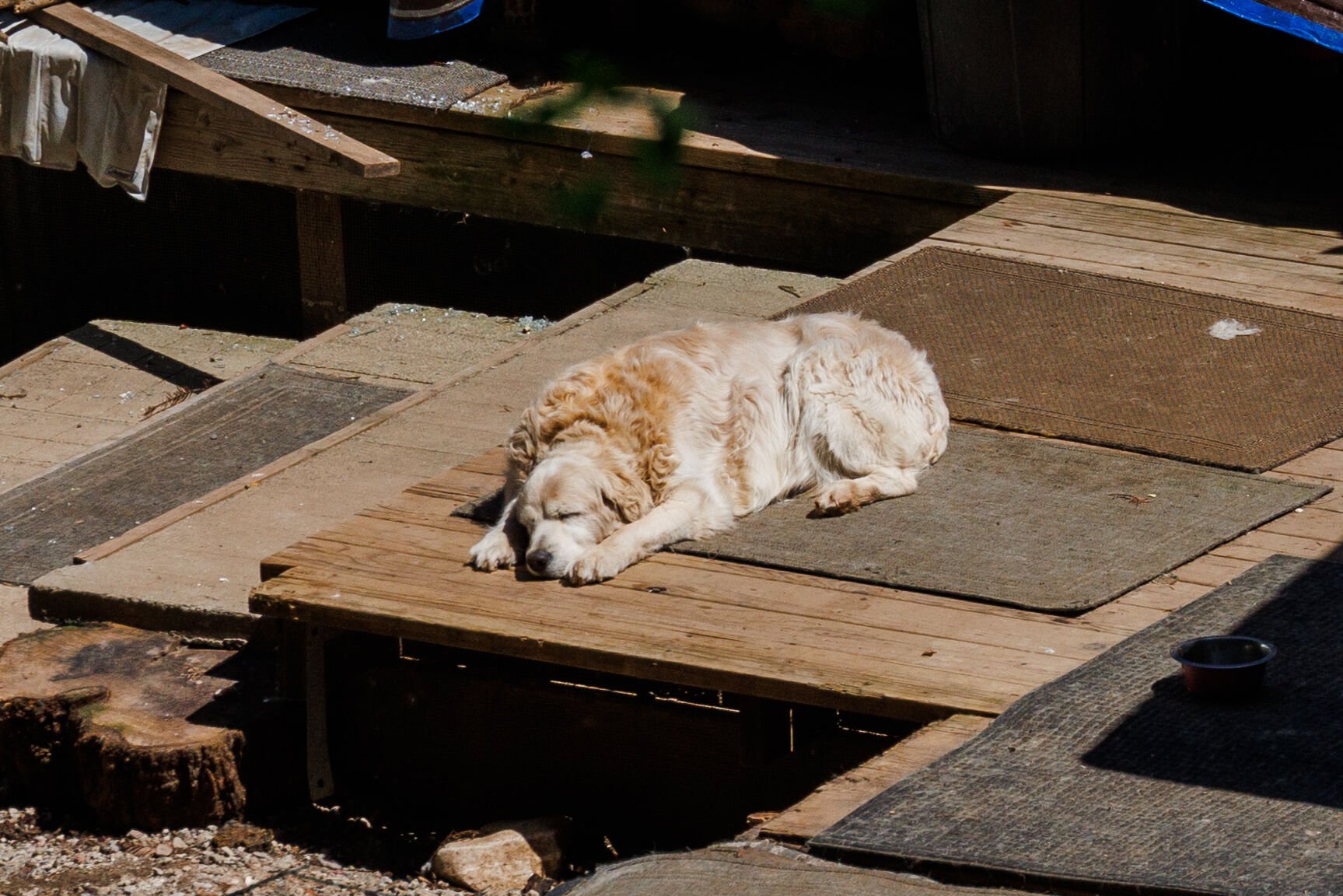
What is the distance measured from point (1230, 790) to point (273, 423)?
4.97m

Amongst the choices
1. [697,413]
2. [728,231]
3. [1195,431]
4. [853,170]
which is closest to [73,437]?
[728,231]

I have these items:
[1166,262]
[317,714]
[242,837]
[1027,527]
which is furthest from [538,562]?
[1166,262]

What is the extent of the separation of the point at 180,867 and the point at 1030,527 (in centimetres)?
250

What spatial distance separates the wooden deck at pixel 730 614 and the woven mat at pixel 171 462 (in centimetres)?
188

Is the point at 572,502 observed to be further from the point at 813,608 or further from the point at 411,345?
the point at 411,345

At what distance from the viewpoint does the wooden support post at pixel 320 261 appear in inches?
381

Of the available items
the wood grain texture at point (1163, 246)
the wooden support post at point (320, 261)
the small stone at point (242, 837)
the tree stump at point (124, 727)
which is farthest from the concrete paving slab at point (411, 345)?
the small stone at point (242, 837)

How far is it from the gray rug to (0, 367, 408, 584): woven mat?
2.82 metres

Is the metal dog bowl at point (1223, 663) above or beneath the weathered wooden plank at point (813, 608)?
above

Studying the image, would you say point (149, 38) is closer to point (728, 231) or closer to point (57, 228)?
point (57, 228)

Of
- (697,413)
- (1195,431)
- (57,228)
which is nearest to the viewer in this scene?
(697,413)

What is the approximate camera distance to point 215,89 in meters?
8.66

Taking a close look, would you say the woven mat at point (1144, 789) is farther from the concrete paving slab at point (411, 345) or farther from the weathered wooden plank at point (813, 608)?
the concrete paving slab at point (411, 345)

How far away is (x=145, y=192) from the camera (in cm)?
934
